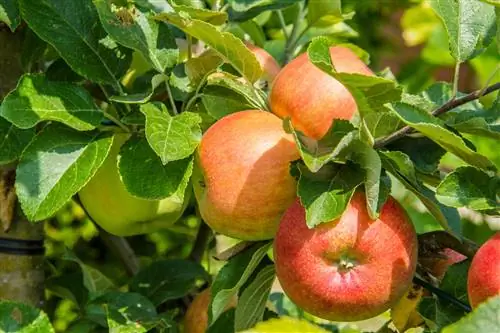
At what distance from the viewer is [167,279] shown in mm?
1290

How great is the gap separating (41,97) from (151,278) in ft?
1.19

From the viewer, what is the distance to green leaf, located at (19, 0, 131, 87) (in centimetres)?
104

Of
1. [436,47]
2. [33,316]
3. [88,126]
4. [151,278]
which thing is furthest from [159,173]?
[436,47]

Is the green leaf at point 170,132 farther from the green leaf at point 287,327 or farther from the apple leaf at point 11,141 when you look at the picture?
the green leaf at point 287,327

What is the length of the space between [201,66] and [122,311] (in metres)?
0.30

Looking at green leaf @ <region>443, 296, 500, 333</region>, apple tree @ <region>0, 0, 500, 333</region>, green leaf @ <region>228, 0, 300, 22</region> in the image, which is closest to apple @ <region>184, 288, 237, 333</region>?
apple tree @ <region>0, 0, 500, 333</region>

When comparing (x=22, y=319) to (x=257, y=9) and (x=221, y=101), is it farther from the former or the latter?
(x=257, y=9)

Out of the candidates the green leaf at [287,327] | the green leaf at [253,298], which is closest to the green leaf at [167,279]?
the green leaf at [253,298]

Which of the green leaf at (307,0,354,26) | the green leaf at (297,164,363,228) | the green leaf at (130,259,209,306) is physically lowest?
the green leaf at (130,259,209,306)

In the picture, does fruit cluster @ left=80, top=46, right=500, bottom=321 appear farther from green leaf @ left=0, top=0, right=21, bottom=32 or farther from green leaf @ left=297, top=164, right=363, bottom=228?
green leaf @ left=0, top=0, right=21, bottom=32

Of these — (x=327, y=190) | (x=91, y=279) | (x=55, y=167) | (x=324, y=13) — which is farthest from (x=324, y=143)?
(x=91, y=279)

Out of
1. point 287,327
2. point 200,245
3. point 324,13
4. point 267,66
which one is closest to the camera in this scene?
point 287,327

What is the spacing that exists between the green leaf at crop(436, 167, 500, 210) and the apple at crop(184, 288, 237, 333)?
0.38 meters

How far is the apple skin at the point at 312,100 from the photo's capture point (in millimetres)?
970
